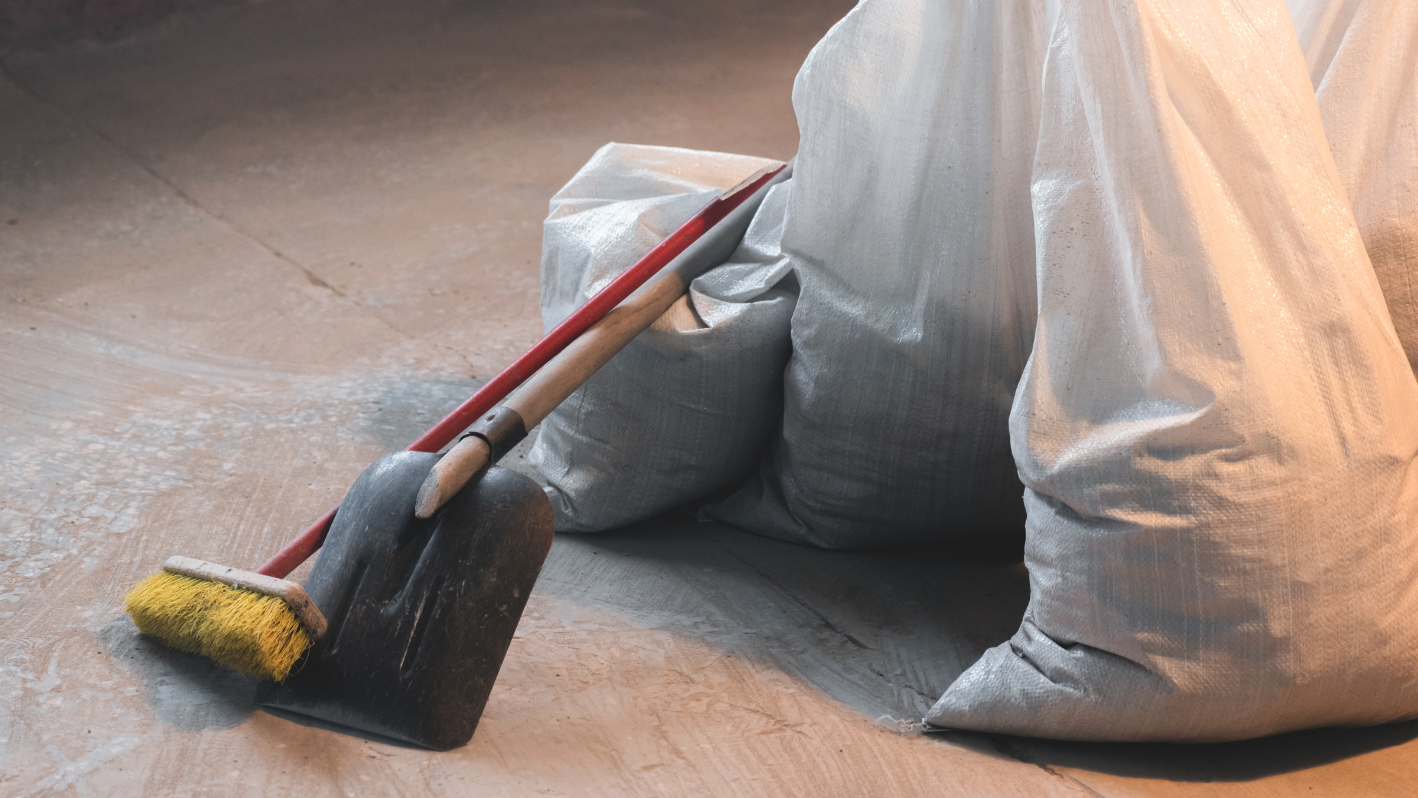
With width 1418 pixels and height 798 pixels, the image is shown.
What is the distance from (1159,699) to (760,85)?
2735 millimetres

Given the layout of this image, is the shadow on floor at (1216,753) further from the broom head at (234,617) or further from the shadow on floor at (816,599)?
the broom head at (234,617)

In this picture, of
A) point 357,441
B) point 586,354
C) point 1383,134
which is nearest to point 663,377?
point 586,354

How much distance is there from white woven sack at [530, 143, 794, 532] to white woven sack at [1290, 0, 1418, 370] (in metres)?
0.67

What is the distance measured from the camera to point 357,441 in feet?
5.82

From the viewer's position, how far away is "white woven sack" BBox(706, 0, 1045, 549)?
4.31ft

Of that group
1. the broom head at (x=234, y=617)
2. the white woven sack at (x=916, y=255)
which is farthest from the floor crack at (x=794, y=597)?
the broom head at (x=234, y=617)

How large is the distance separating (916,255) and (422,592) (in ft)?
2.20

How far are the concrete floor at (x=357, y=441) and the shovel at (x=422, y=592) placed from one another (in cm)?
4

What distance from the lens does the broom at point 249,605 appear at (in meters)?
1.06

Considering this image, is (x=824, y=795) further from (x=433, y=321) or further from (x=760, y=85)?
(x=760, y=85)

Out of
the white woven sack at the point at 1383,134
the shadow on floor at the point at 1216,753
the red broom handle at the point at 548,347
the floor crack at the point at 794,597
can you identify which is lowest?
the floor crack at the point at 794,597

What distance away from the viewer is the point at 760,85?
3.51m

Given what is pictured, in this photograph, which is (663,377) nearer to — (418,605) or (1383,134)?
(418,605)

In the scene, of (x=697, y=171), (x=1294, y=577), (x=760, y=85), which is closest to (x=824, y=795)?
(x=1294, y=577)
